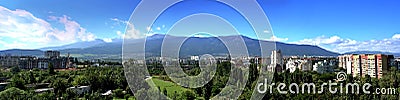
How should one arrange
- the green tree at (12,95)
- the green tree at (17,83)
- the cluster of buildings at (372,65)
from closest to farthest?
1. the green tree at (12,95)
2. the green tree at (17,83)
3. the cluster of buildings at (372,65)

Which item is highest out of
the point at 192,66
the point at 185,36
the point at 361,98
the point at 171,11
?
the point at 171,11

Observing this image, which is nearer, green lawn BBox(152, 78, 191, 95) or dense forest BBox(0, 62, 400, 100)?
green lawn BBox(152, 78, 191, 95)

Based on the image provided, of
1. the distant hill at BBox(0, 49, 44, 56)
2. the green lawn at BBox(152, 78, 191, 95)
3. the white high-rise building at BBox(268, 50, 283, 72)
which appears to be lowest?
the green lawn at BBox(152, 78, 191, 95)

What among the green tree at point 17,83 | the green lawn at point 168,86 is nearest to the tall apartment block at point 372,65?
the green lawn at point 168,86

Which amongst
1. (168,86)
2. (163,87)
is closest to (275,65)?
(168,86)

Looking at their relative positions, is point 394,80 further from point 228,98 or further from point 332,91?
point 228,98

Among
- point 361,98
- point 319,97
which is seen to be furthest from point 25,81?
point 361,98

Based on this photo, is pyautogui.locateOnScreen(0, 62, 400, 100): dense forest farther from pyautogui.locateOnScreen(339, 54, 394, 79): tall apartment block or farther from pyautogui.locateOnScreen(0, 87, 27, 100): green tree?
pyautogui.locateOnScreen(339, 54, 394, 79): tall apartment block

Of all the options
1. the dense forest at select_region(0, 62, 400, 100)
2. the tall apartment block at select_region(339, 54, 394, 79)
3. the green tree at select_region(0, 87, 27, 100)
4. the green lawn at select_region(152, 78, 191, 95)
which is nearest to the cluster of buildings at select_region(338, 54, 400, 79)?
the tall apartment block at select_region(339, 54, 394, 79)

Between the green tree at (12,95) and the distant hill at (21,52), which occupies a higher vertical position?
the distant hill at (21,52)

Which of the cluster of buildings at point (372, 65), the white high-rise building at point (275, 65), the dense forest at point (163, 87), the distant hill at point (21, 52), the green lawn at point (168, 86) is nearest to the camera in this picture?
the green lawn at point (168, 86)

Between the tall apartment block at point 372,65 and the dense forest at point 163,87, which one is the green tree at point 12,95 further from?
the tall apartment block at point 372,65
